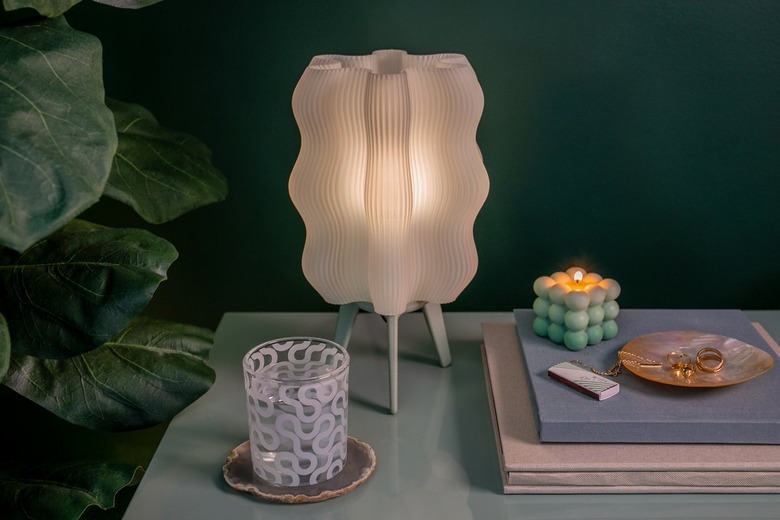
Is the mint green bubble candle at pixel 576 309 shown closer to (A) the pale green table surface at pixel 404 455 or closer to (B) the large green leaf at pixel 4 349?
(A) the pale green table surface at pixel 404 455

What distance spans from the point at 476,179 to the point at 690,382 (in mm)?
291

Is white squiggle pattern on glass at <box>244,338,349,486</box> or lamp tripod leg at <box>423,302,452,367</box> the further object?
lamp tripod leg at <box>423,302,452,367</box>

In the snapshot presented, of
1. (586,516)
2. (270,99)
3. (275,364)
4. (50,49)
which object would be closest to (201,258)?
(270,99)

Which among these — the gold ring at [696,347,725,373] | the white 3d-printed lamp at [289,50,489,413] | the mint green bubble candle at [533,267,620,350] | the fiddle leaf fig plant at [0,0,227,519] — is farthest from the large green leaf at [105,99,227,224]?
the gold ring at [696,347,725,373]

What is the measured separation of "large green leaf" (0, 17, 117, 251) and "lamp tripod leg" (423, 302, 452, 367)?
0.44m

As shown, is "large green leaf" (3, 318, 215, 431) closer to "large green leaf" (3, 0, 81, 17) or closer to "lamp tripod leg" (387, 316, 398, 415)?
"lamp tripod leg" (387, 316, 398, 415)

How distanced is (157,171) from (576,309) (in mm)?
462

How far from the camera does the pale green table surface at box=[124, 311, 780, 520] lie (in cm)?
74

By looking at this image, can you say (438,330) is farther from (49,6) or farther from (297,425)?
(49,6)

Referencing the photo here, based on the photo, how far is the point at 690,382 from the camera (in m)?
0.82

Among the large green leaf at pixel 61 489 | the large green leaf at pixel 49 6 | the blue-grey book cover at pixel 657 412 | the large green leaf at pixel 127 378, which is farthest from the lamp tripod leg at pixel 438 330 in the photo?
the large green leaf at pixel 49 6

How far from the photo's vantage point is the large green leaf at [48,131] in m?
0.58

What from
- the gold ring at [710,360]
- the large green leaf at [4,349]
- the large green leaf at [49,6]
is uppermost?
the large green leaf at [49,6]

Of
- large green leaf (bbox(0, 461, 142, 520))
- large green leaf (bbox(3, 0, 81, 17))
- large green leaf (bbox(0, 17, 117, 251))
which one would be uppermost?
large green leaf (bbox(3, 0, 81, 17))
